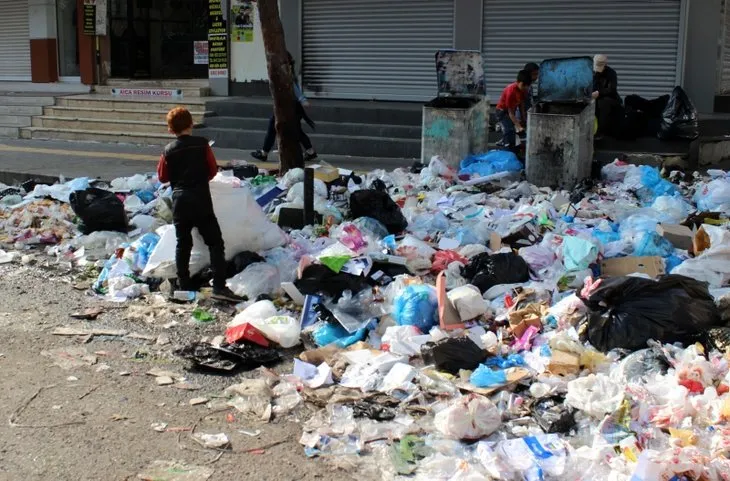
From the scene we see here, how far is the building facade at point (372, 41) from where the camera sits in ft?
42.8

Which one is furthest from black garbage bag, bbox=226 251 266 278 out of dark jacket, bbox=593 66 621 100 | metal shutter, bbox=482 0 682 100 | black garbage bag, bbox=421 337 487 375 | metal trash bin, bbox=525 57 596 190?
metal shutter, bbox=482 0 682 100

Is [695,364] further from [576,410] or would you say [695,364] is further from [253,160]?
[253,160]

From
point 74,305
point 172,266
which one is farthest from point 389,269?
point 74,305

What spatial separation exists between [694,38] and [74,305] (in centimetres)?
1038

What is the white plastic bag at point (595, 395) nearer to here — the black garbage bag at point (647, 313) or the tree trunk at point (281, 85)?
the black garbage bag at point (647, 313)

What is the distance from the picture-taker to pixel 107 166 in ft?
41.6

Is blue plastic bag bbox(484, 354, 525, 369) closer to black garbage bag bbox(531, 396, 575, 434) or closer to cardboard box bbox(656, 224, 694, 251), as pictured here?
black garbage bag bbox(531, 396, 575, 434)

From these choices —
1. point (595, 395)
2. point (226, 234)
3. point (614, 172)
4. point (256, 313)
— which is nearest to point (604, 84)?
point (614, 172)

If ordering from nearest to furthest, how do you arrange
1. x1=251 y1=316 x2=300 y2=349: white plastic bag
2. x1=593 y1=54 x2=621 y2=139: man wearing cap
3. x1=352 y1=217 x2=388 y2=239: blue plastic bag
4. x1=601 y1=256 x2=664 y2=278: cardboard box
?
x1=251 y1=316 x2=300 y2=349: white plastic bag → x1=601 y1=256 x2=664 y2=278: cardboard box → x1=352 y1=217 x2=388 y2=239: blue plastic bag → x1=593 y1=54 x2=621 y2=139: man wearing cap

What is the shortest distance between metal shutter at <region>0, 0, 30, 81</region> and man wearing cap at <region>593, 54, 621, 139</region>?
562 inches

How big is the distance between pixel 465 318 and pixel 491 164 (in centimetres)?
515

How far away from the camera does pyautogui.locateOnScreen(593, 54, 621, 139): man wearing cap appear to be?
1164 centimetres

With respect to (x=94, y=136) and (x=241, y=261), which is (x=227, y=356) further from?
(x=94, y=136)

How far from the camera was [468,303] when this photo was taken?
18.2 feet
